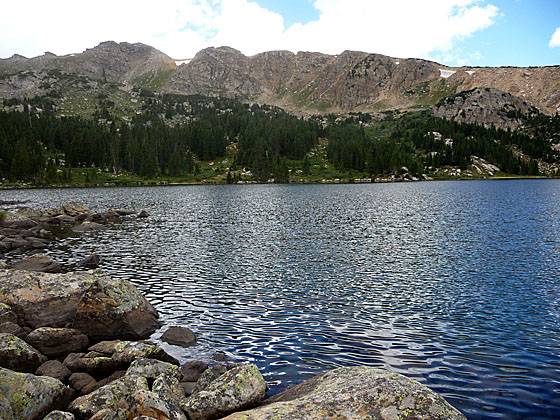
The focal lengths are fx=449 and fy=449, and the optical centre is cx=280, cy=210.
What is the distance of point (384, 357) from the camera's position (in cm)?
2155

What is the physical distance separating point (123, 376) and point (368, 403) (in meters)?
10.3

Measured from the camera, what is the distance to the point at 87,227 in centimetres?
7475

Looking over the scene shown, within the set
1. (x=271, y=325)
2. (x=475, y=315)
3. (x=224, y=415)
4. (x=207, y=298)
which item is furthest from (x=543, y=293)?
(x=224, y=415)

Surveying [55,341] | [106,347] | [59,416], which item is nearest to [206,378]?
[59,416]

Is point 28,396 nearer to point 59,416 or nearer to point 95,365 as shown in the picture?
point 59,416

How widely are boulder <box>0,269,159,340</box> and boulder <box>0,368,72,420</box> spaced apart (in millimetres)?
7644

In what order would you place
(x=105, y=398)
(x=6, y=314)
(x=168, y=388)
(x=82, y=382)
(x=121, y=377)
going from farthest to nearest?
1. (x=6, y=314)
2. (x=82, y=382)
3. (x=121, y=377)
4. (x=168, y=388)
5. (x=105, y=398)

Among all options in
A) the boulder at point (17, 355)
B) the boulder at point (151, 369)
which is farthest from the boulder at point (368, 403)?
the boulder at point (17, 355)

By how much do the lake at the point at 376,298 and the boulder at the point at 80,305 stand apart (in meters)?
Result: 3.43

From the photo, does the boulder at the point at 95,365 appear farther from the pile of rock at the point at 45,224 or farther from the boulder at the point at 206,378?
the pile of rock at the point at 45,224

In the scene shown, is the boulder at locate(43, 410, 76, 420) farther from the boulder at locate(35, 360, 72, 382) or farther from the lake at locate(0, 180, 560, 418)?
the lake at locate(0, 180, 560, 418)

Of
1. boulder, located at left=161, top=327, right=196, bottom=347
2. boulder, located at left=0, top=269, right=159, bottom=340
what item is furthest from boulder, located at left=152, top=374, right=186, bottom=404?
boulder, located at left=0, top=269, right=159, bottom=340

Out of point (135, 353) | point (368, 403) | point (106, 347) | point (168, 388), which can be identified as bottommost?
point (106, 347)

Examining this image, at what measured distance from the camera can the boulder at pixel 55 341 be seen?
22156mm
